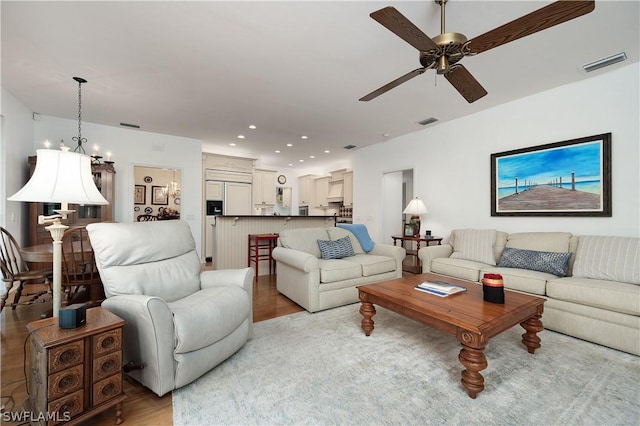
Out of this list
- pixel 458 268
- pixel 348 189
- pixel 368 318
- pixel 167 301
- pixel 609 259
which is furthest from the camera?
pixel 348 189

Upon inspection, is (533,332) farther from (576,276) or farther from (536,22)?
(536,22)

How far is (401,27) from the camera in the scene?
1.55m

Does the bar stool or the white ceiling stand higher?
→ the white ceiling

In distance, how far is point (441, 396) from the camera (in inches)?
63.1

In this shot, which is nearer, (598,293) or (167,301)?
(167,301)

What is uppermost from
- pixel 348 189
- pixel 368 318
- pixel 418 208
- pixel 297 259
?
pixel 348 189

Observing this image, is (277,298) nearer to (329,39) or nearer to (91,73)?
(329,39)

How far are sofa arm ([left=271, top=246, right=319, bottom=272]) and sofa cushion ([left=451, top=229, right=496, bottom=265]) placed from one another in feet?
7.10

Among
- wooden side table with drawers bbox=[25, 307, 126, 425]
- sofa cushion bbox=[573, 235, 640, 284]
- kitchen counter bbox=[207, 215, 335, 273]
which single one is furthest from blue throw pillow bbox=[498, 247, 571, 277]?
wooden side table with drawers bbox=[25, 307, 126, 425]

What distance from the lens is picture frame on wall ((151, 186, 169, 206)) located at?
754 centimetres

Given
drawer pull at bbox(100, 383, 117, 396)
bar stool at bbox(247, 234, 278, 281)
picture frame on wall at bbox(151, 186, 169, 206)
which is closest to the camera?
drawer pull at bbox(100, 383, 117, 396)

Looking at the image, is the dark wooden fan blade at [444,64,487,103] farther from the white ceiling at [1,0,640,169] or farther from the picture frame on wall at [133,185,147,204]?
the picture frame on wall at [133,185,147,204]

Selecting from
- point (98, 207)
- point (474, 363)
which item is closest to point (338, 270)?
point (474, 363)

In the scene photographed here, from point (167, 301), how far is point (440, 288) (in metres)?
2.18
